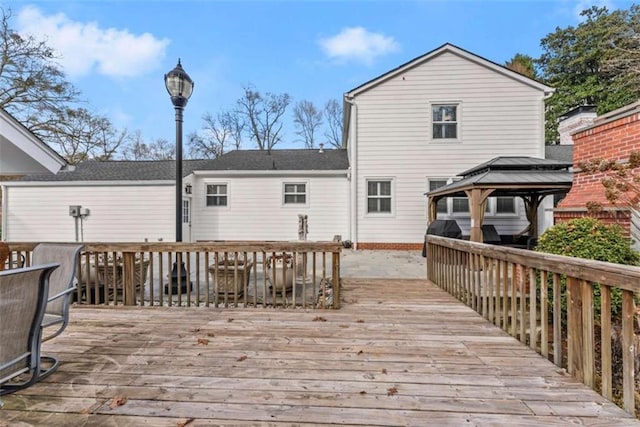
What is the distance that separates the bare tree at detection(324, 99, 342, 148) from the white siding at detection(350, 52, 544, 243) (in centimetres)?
1553

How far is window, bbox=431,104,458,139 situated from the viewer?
10.8 metres

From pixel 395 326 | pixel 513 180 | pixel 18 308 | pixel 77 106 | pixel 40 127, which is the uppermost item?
pixel 77 106

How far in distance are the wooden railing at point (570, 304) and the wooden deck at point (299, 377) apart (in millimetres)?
148

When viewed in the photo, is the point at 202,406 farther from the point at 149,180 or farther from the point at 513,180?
the point at 149,180

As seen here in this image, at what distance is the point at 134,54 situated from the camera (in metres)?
10.1

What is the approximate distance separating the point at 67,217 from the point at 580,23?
32609 mm

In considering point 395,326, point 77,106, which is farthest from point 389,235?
point 77,106

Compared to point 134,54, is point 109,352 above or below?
below

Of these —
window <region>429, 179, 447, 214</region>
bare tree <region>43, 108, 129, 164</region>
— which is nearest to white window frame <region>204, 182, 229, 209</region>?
window <region>429, 179, 447, 214</region>

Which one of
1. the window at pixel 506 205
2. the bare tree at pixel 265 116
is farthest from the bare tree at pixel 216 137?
the window at pixel 506 205

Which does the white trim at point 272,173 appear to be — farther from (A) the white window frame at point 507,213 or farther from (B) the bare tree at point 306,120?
(B) the bare tree at point 306,120

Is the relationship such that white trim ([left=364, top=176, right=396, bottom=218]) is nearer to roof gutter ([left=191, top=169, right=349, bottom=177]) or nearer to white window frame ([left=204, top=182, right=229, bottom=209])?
roof gutter ([left=191, top=169, right=349, bottom=177])

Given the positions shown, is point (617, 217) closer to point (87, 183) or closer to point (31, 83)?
point (87, 183)

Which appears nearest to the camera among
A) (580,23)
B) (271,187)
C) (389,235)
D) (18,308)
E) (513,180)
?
(18,308)
